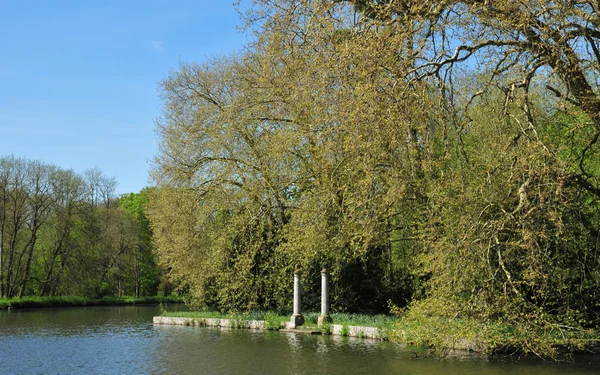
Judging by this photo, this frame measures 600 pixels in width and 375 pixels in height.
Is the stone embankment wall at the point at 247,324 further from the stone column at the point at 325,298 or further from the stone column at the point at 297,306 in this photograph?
the stone column at the point at 325,298

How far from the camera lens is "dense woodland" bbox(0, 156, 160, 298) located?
42.8 m

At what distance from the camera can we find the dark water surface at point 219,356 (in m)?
13.3

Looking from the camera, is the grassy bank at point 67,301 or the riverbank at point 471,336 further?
the grassy bank at point 67,301

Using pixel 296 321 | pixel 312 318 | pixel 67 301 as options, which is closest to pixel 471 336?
pixel 296 321

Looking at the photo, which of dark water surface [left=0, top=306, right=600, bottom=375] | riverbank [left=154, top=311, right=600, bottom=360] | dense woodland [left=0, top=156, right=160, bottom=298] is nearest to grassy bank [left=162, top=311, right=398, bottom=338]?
riverbank [left=154, top=311, right=600, bottom=360]

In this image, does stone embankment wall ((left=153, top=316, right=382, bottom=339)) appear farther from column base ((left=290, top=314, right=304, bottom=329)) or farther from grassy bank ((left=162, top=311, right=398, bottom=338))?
column base ((left=290, top=314, right=304, bottom=329))

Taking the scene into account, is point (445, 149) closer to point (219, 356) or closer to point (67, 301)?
point (219, 356)

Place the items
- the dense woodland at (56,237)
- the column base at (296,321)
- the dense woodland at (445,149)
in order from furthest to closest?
the dense woodland at (56,237), the column base at (296,321), the dense woodland at (445,149)

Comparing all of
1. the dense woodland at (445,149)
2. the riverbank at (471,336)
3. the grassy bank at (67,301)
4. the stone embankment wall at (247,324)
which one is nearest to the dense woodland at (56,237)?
the grassy bank at (67,301)

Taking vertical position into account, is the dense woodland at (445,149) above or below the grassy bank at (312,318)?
above

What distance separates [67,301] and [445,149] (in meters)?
36.6

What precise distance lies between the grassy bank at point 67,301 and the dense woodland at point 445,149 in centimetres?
2227

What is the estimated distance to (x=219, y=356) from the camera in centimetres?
1598

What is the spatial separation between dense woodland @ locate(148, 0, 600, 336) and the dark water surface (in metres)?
1.32
